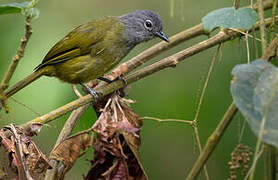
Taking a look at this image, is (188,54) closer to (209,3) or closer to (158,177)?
(158,177)

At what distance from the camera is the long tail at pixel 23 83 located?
3321 mm

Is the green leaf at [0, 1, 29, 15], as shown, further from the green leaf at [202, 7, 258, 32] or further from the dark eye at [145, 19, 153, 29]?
the dark eye at [145, 19, 153, 29]

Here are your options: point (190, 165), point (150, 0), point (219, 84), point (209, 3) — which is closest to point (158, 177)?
point (190, 165)

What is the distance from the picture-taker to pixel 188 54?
2.72 m

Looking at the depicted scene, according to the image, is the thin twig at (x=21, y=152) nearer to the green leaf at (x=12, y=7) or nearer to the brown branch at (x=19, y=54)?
the brown branch at (x=19, y=54)

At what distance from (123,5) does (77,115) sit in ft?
11.0

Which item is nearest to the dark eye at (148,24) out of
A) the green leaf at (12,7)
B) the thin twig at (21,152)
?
the green leaf at (12,7)

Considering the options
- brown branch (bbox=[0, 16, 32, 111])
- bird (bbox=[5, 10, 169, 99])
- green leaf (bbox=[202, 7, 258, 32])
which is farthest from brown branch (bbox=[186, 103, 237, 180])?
bird (bbox=[5, 10, 169, 99])

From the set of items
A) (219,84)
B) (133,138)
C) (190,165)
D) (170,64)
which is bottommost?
(190,165)

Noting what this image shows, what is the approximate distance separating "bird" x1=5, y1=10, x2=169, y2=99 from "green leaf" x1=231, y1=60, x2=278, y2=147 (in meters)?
2.26

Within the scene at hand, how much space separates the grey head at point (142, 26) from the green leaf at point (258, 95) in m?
2.54

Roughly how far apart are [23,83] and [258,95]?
8.22ft

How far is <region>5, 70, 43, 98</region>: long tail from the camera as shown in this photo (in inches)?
131

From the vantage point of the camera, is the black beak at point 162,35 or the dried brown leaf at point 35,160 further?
the black beak at point 162,35
